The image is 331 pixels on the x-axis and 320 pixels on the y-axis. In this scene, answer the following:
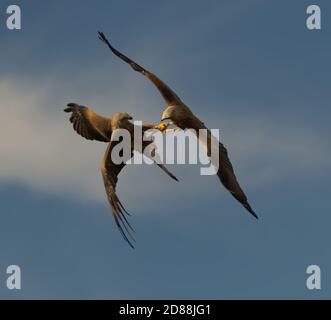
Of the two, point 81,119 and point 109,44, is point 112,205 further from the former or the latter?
point 109,44

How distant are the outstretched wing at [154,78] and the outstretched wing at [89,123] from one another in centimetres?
204

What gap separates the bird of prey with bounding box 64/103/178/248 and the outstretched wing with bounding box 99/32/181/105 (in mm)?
1079

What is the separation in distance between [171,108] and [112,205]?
362 cm

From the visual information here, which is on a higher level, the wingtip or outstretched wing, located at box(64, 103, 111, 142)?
outstretched wing, located at box(64, 103, 111, 142)

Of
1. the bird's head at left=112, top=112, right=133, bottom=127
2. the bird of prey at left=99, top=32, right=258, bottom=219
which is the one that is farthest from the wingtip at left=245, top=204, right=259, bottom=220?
the bird's head at left=112, top=112, right=133, bottom=127

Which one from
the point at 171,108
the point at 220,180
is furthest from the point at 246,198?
the point at 171,108

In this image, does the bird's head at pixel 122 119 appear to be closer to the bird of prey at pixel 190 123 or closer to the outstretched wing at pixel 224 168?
the bird of prey at pixel 190 123

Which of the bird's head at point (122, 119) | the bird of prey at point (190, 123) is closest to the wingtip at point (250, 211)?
the bird of prey at point (190, 123)

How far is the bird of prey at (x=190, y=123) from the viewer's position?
97.6ft

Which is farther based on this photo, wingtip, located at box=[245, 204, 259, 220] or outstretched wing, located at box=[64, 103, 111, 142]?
outstretched wing, located at box=[64, 103, 111, 142]

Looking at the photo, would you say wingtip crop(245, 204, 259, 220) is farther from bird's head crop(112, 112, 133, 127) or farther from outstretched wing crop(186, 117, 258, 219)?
bird's head crop(112, 112, 133, 127)

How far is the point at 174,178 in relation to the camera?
103 ft

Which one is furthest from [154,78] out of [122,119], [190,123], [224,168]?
[224,168]

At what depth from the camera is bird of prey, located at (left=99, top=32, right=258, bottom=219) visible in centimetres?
2975
